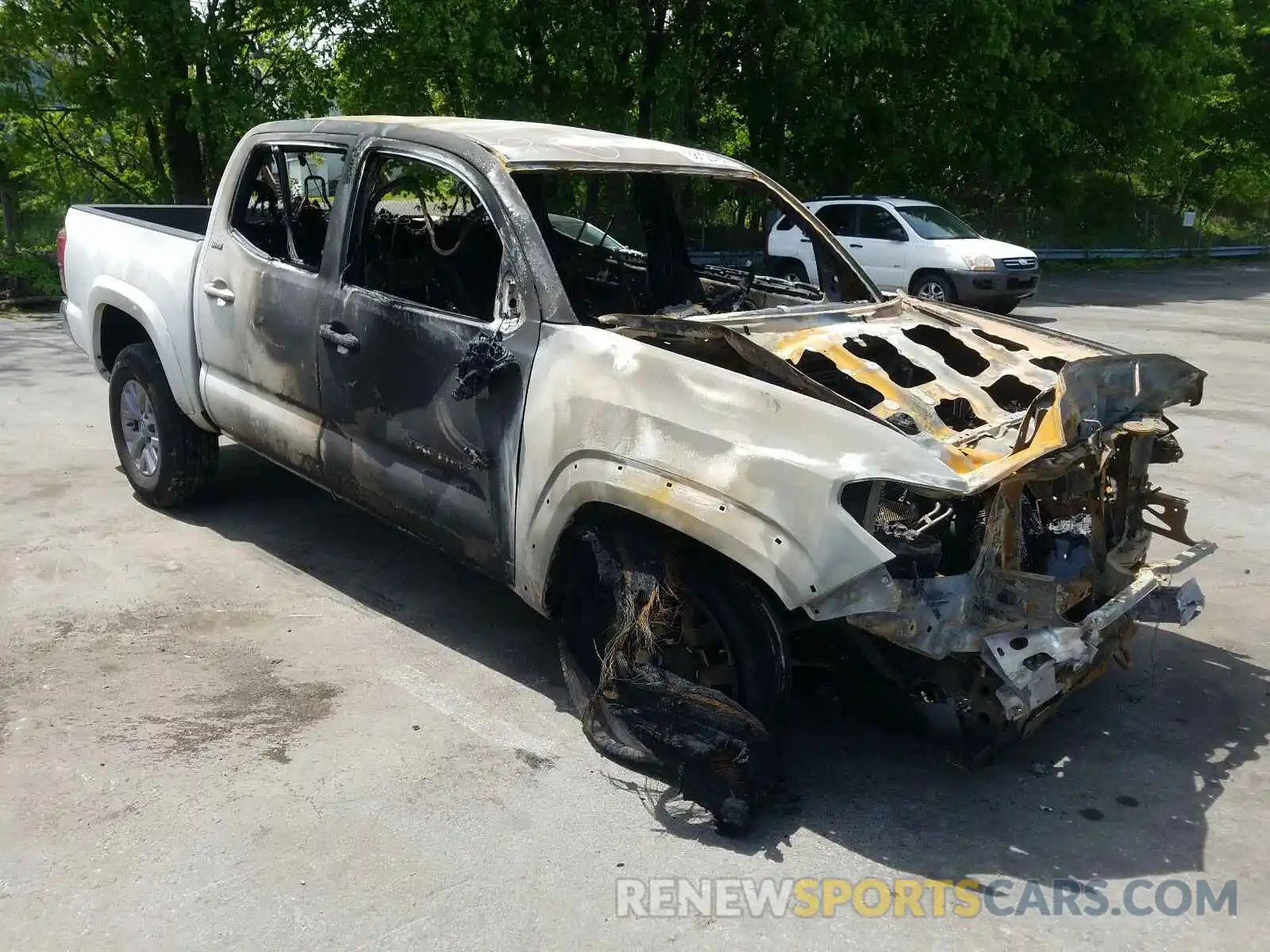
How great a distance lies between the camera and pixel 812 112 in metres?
21.3

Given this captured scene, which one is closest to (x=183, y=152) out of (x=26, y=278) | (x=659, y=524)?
(x=26, y=278)

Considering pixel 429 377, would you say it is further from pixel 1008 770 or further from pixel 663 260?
pixel 1008 770

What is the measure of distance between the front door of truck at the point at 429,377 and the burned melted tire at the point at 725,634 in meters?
0.56

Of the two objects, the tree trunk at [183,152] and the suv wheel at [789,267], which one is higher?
the tree trunk at [183,152]

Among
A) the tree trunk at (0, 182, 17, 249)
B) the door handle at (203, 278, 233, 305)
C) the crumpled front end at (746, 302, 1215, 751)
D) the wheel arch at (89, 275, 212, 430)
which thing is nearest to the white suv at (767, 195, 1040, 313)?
the wheel arch at (89, 275, 212, 430)

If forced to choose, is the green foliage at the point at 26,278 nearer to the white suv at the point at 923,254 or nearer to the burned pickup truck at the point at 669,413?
the white suv at the point at 923,254

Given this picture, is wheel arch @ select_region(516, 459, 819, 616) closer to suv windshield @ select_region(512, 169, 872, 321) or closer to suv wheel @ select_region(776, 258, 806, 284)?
suv windshield @ select_region(512, 169, 872, 321)

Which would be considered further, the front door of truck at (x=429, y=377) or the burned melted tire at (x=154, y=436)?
the burned melted tire at (x=154, y=436)

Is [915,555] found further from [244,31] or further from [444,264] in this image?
[244,31]

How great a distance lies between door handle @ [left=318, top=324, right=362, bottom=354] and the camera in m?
4.41

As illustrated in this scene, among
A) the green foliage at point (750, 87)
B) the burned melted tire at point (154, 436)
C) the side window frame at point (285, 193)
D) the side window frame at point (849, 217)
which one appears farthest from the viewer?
the side window frame at point (849, 217)

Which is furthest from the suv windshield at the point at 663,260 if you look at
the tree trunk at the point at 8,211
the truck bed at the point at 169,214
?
the tree trunk at the point at 8,211

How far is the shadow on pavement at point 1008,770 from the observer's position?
3.34 m

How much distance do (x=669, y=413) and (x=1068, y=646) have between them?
1298mm
